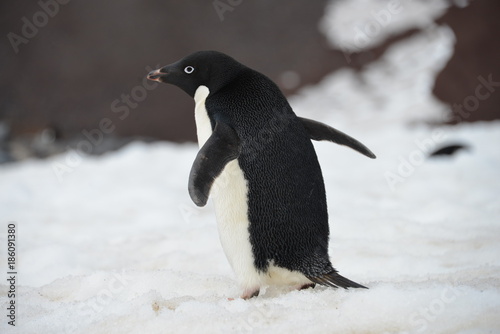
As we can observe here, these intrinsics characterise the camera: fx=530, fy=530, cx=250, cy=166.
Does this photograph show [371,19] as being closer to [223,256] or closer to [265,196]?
[223,256]

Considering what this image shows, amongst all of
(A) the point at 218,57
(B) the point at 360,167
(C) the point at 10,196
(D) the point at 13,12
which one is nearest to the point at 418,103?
(B) the point at 360,167

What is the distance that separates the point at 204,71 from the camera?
6.00ft

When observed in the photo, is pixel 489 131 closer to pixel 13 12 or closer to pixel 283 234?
pixel 283 234

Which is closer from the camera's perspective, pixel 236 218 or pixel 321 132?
pixel 236 218

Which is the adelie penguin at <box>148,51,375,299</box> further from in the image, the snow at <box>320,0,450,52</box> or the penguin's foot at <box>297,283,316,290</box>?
the snow at <box>320,0,450,52</box>

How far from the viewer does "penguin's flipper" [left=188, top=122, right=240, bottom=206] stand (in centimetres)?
153

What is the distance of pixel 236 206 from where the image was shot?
165cm

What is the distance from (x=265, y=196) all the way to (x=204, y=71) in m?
0.51

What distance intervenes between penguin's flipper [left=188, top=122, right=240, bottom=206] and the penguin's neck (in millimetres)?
98

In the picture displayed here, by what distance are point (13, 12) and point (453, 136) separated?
27.1ft

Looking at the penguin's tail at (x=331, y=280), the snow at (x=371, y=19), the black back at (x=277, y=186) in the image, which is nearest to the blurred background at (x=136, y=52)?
the snow at (x=371, y=19)

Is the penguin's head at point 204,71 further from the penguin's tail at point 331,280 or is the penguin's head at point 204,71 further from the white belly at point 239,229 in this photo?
the penguin's tail at point 331,280

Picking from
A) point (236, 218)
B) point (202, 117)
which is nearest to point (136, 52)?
point (202, 117)

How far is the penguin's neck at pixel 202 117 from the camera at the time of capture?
67.9 inches
